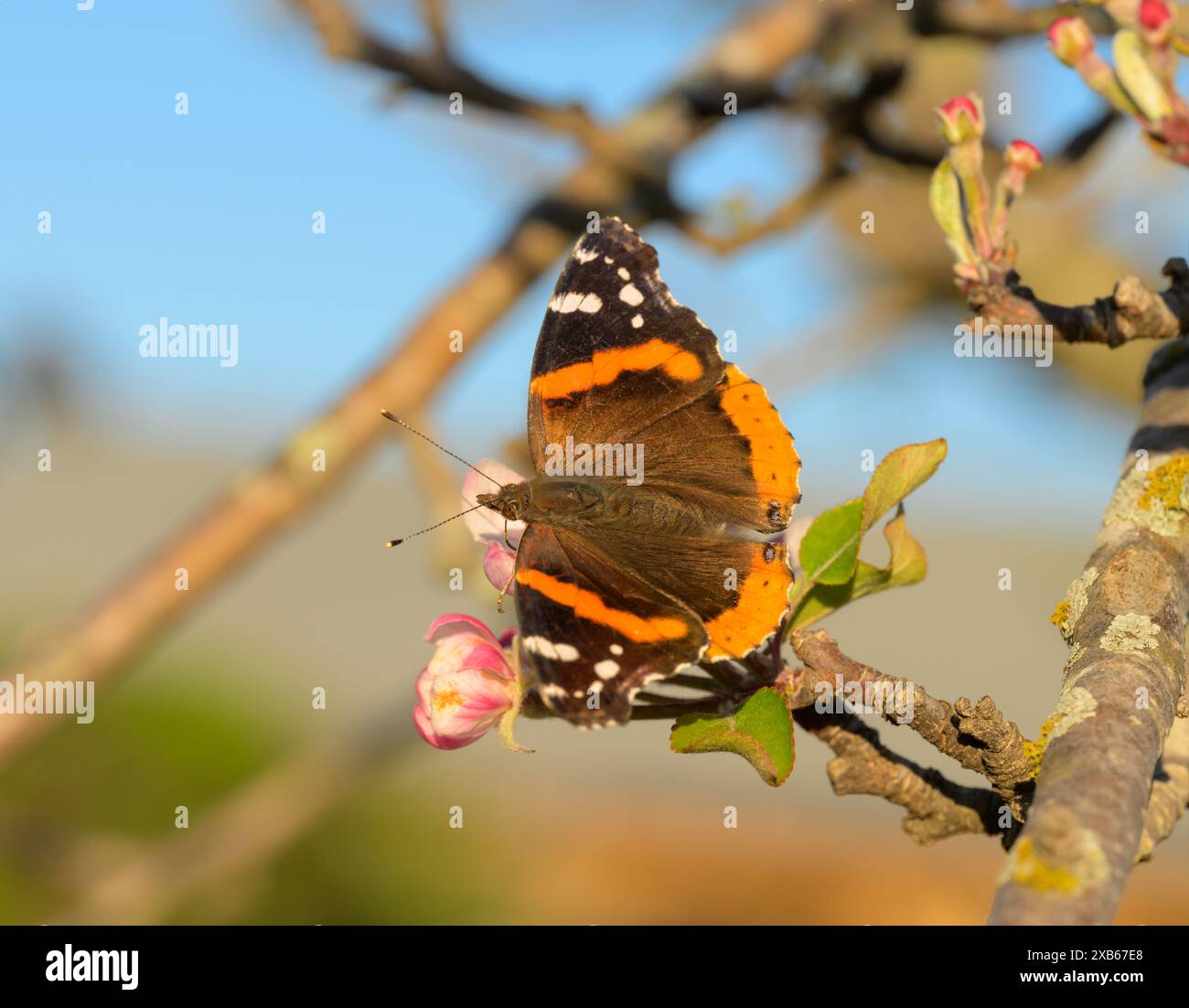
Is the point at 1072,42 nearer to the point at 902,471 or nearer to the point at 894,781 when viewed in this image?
the point at 902,471

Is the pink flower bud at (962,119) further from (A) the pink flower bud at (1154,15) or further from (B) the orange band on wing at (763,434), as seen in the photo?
(B) the orange band on wing at (763,434)

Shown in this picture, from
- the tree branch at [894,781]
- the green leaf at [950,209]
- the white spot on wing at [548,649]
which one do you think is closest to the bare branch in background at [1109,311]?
the green leaf at [950,209]

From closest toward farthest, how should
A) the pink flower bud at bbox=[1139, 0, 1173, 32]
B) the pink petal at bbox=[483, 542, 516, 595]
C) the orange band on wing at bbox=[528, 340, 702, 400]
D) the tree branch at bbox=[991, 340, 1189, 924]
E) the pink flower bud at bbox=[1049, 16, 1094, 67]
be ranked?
1. the tree branch at bbox=[991, 340, 1189, 924]
2. the pink flower bud at bbox=[1139, 0, 1173, 32]
3. the pink flower bud at bbox=[1049, 16, 1094, 67]
4. the pink petal at bbox=[483, 542, 516, 595]
5. the orange band on wing at bbox=[528, 340, 702, 400]

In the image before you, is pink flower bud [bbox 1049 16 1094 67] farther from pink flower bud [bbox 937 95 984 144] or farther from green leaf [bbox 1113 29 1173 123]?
pink flower bud [bbox 937 95 984 144]

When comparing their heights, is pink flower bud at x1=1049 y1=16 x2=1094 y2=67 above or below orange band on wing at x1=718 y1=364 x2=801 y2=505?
above

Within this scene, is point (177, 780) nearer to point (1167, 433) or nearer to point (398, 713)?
point (398, 713)

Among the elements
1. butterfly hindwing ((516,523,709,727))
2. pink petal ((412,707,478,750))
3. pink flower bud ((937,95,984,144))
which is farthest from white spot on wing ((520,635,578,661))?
pink flower bud ((937,95,984,144))

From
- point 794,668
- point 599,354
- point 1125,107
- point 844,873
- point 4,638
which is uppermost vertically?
point 4,638
